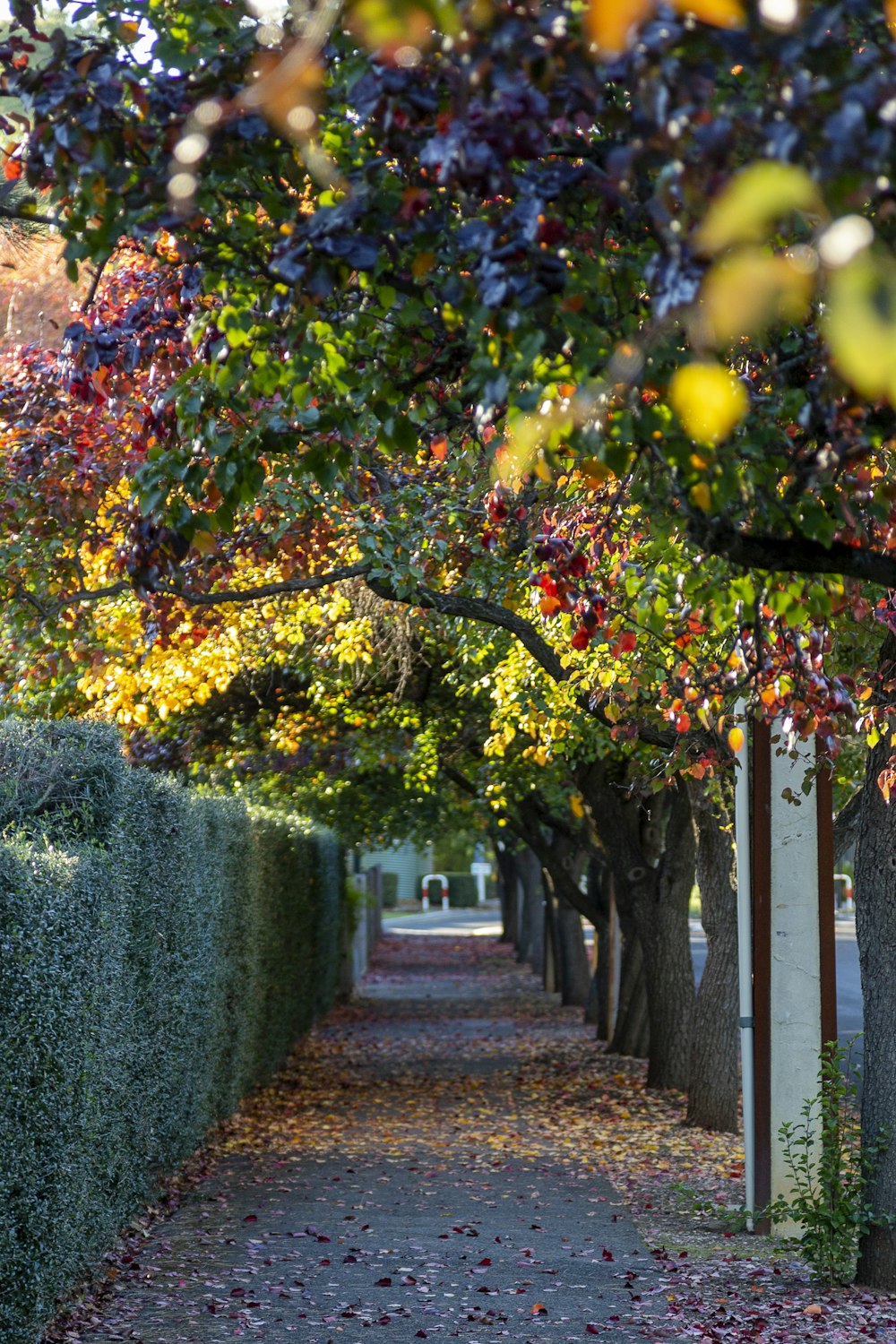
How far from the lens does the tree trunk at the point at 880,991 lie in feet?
24.8

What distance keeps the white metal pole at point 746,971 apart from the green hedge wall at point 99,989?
351cm

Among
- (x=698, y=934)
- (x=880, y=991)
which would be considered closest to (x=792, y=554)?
(x=880, y=991)

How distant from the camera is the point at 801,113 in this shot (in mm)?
2674

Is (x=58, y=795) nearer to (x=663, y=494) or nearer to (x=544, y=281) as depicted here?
(x=663, y=494)

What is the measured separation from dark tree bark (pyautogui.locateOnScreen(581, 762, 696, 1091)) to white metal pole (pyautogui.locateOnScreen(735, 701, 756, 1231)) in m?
6.38

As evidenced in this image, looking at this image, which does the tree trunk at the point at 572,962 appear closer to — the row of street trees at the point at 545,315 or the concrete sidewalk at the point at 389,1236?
the concrete sidewalk at the point at 389,1236

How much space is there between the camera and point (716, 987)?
1322cm

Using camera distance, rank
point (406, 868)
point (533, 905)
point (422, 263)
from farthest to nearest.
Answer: point (406, 868) < point (533, 905) < point (422, 263)

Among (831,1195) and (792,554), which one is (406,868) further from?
(792,554)

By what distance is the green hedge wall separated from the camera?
6188 mm

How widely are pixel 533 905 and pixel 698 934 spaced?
14.2 m

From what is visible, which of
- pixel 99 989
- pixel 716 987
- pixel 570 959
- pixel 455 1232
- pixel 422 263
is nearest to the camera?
pixel 422 263

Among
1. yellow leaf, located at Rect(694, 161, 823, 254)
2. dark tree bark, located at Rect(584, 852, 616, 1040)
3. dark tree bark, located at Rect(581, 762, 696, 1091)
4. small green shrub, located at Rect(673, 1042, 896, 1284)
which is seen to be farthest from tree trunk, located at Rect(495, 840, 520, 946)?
yellow leaf, located at Rect(694, 161, 823, 254)

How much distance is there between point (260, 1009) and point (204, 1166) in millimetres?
3866
